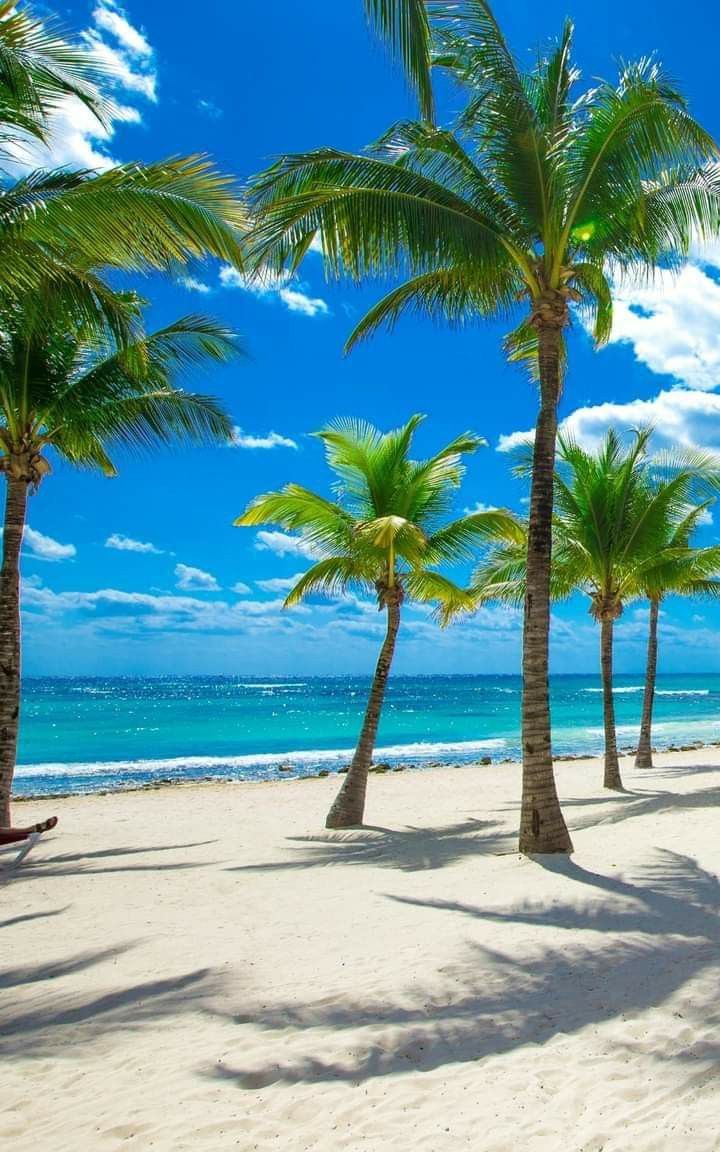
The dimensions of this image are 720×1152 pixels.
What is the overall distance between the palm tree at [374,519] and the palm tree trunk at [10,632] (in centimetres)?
337

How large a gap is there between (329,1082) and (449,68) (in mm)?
9816

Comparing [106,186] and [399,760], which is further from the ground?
[106,186]

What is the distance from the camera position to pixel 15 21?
6.66 meters

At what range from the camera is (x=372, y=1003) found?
4.23m

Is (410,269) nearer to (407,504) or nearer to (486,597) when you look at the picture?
(407,504)

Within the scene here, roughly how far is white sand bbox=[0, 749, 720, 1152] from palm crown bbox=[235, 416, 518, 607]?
4.82 metres

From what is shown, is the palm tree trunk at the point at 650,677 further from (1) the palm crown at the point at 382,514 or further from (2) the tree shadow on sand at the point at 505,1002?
(2) the tree shadow on sand at the point at 505,1002

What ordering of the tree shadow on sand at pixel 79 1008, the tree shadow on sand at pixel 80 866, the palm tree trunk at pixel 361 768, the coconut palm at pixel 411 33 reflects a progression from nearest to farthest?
the tree shadow on sand at pixel 79 1008, the coconut palm at pixel 411 33, the tree shadow on sand at pixel 80 866, the palm tree trunk at pixel 361 768

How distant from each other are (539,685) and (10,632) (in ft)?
22.7

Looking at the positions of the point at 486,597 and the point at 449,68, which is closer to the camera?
the point at 449,68

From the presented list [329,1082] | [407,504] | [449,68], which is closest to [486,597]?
[407,504]

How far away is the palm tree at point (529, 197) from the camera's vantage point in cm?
812

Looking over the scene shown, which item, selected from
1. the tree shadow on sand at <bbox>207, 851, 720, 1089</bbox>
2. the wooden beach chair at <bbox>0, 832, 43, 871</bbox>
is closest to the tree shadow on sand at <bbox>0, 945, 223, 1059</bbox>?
the tree shadow on sand at <bbox>207, 851, 720, 1089</bbox>

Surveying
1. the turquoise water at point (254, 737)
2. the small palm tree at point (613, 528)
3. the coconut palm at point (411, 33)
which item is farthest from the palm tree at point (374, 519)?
the turquoise water at point (254, 737)
